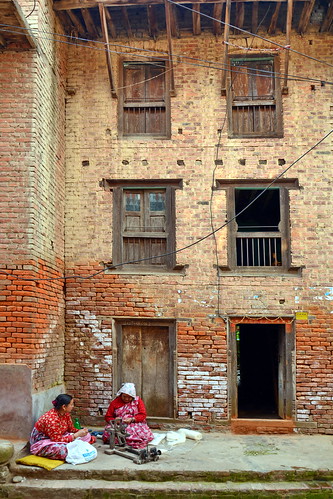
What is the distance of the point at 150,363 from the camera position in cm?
934

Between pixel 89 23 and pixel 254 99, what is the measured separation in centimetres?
360

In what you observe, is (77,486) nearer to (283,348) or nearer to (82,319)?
(82,319)

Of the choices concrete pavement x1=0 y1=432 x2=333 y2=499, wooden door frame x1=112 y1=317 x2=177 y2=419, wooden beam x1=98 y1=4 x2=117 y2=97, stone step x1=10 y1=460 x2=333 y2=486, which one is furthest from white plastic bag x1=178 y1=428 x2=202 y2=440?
wooden beam x1=98 y1=4 x2=117 y2=97

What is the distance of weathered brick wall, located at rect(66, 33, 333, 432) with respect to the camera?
9086mm

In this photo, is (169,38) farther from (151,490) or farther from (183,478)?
(151,490)

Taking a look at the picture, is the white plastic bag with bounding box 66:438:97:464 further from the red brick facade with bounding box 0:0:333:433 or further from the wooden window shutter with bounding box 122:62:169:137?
the wooden window shutter with bounding box 122:62:169:137

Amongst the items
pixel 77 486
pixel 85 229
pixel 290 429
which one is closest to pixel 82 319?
pixel 85 229

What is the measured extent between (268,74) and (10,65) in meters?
5.00

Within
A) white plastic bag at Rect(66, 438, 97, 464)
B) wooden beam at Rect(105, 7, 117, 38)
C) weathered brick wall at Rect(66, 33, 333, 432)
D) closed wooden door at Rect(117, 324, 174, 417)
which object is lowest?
white plastic bag at Rect(66, 438, 97, 464)

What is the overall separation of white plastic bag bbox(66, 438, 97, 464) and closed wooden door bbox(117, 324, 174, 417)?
215 cm

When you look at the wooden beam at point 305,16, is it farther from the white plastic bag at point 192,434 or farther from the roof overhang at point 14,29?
the white plastic bag at point 192,434

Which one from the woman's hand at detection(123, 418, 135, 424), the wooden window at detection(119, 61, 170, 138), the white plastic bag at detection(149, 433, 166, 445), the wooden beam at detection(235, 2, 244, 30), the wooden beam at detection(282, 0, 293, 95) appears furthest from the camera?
the wooden window at detection(119, 61, 170, 138)

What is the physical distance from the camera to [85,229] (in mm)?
9555

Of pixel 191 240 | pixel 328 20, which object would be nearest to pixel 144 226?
pixel 191 240
